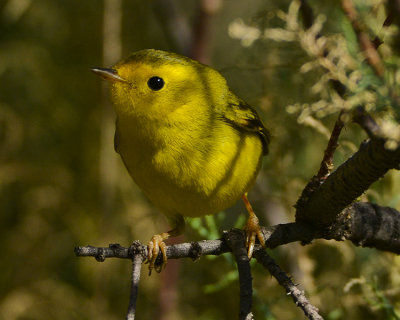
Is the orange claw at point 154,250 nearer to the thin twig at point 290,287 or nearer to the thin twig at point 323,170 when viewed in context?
the thin twig at point 290,287

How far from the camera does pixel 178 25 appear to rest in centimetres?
394

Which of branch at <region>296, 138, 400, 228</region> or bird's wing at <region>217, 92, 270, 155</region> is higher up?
bird's wing at <region>217, 92, 270, 155</region>

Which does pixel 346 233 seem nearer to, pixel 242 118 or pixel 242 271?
pixel 242 271

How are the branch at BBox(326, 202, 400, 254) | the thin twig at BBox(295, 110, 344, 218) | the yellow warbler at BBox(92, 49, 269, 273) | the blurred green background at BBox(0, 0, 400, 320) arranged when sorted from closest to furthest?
the thin twig at BBox(295, 110, 344, 218)
the branch at BBox(326, 202, 400, 254)
the yellow warbler at BBox(92, 49, 269, 273)
the blurred green background at BBox(0, 0, 400, 320)

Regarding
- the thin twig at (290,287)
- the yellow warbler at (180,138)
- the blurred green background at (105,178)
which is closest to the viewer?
the thin twig at (290,287)

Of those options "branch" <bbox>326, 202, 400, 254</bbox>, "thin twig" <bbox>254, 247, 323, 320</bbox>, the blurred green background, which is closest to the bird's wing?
the blurred green background

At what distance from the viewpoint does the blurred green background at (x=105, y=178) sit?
3.37 metres

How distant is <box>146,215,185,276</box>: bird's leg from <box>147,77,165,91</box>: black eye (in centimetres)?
71

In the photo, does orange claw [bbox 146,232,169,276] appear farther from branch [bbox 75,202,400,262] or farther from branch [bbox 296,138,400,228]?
branch [bbox 296,138,400,228]

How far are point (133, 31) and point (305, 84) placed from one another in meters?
1.60

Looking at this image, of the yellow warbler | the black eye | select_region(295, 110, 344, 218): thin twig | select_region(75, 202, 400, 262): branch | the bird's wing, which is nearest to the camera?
select_region(295, 110, 344, 218): thin twig

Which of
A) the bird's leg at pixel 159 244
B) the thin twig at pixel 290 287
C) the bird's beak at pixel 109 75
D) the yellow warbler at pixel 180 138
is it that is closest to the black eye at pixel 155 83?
the yellow warbler at pixel 180 138

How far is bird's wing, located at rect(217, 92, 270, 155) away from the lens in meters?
2.90

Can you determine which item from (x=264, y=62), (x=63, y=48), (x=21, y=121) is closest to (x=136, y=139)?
(x=264, y=62)
